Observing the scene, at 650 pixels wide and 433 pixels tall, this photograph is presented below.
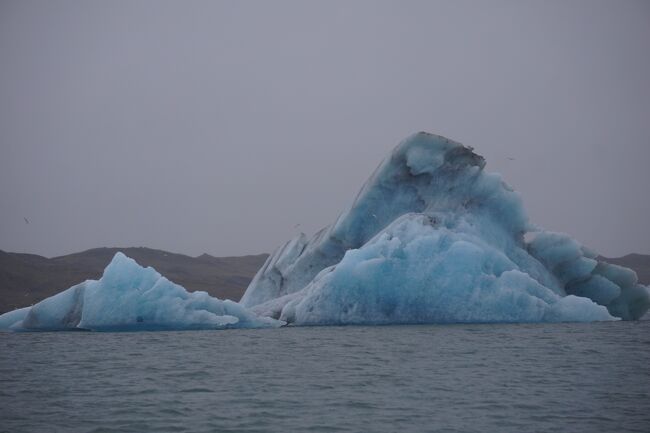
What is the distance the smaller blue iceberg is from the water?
2.42 meters

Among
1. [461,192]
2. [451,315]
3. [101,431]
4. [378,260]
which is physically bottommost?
[101,431]

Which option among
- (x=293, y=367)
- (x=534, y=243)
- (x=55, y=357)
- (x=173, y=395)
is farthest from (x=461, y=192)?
(x=173, y=395)

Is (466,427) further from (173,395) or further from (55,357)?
(55,357)

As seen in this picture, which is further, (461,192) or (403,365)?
(461,192)

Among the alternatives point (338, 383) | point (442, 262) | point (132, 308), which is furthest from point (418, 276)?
point (338, 383)

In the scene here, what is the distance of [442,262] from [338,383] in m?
11.6

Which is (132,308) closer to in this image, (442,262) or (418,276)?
(418,276)

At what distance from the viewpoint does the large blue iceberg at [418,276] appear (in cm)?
2438

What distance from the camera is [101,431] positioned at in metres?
9.88

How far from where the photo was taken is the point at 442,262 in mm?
24438

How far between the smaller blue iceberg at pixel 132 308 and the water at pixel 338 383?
7.93 ft

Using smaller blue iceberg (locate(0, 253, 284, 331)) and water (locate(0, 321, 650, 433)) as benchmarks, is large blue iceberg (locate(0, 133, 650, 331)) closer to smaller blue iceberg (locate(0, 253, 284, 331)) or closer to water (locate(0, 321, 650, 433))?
smaller blue iceberg (locate(0, 253, 284, 331))

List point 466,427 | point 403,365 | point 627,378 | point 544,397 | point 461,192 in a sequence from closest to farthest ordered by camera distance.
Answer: point 466,427, point 544,397, point 627,378, point 403,365, point 461,192

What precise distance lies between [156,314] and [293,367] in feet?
33.8
